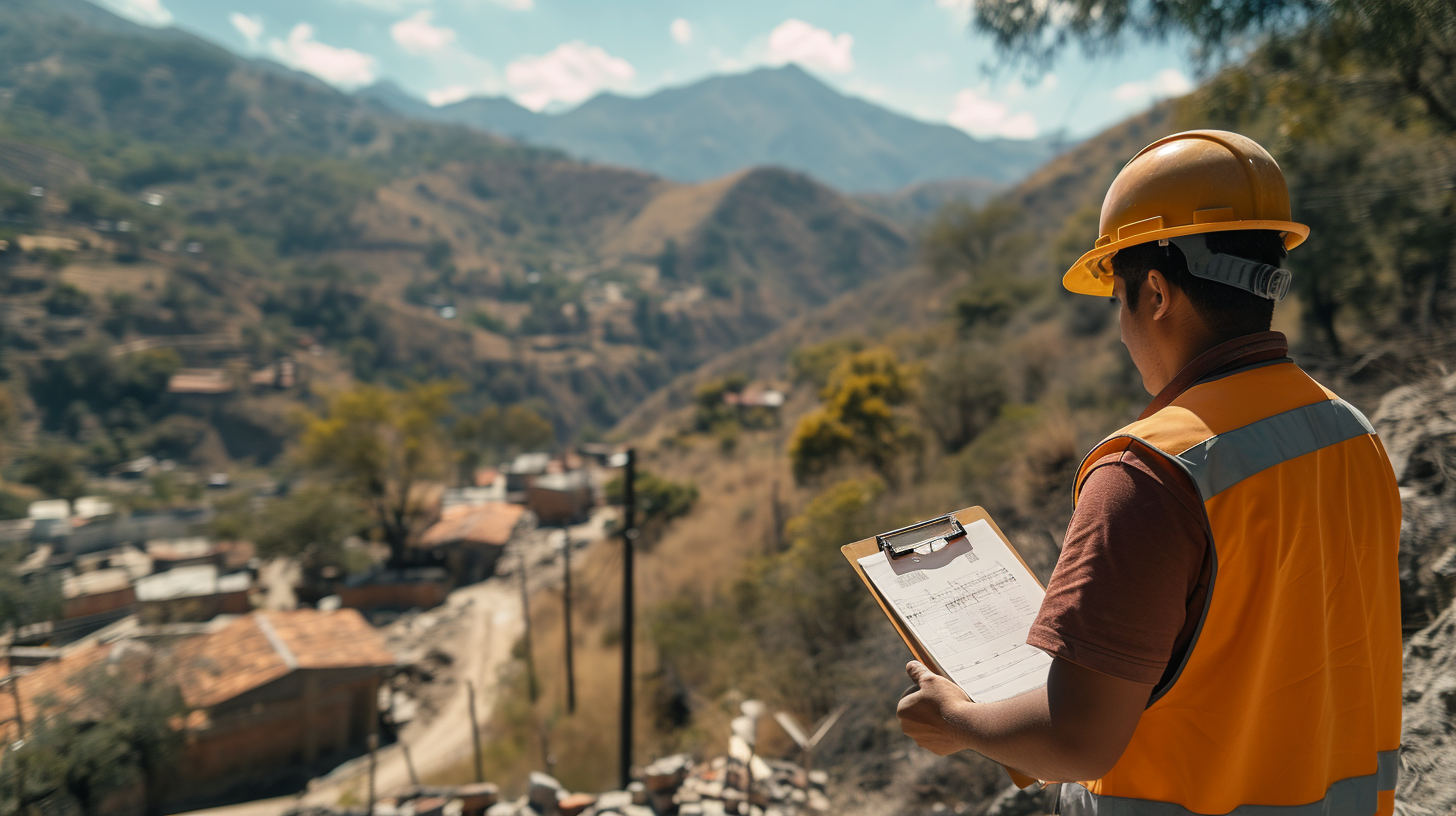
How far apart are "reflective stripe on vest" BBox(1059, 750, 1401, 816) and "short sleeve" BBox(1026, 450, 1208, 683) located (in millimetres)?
325

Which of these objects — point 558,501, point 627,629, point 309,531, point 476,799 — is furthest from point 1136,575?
point 558,501

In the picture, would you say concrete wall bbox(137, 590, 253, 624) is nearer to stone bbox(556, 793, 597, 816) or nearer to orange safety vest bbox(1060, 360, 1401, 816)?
stone bbox(556, 793, 597, 816)

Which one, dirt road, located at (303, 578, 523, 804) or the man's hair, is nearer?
the man's hair

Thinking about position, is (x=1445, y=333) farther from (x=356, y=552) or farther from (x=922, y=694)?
(x=356, y=552)

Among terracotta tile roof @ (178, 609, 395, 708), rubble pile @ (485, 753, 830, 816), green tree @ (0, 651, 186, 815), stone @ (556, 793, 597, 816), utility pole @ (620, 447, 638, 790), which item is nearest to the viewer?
rubble pile @ (485, 753, 830, 816)

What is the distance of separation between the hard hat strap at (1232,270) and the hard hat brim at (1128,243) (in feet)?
0.07

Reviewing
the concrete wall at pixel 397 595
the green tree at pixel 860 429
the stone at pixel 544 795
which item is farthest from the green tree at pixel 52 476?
the stone at pixel 544 795

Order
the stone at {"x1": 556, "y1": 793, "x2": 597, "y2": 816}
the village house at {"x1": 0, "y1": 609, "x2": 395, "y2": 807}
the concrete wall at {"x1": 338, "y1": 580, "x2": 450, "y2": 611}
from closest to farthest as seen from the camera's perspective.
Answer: the stone at {"x1": 556, "y1": 793, "x2": 597, "y2": 816}
the village house at {"x1": 0, "y1": 609, "x2": 395, "y2": 807}
the concrete wall at {"x1": 338, "y1": 580, "x2": 450, "y2": 611}

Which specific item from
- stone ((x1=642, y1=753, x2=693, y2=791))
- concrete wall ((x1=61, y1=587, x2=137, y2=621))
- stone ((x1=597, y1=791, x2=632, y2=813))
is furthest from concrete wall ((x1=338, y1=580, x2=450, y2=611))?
stone ((x1=642, y1=753, x2=693, y2=791))

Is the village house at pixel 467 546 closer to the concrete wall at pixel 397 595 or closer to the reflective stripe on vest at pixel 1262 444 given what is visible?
the concrete wall at pixel 397 595

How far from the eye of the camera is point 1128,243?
127cm

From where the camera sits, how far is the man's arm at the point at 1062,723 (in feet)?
3.53

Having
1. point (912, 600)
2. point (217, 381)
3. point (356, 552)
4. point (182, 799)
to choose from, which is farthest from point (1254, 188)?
point (217, 381)

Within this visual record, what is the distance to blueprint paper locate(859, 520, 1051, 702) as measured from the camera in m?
1.41
